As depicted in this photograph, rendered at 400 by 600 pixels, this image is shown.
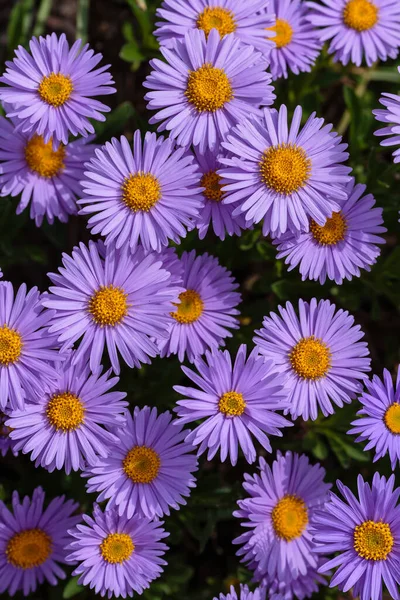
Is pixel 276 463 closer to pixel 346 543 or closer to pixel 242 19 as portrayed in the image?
pixel 346 543

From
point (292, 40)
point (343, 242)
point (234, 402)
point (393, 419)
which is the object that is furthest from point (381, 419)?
point (292, 40)

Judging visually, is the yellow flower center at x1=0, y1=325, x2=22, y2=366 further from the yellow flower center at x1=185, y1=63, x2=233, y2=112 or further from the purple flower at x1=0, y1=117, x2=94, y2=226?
the yellow flower center at x1=185, y1=63, x2=233, y2=112

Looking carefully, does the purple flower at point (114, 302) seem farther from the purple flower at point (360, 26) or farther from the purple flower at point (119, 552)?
the purple flower at point (360, 26)

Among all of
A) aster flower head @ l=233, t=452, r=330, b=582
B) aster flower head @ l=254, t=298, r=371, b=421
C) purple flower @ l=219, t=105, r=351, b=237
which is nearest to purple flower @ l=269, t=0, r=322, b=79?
purple flower @ l=219, t=105, r=351, b=237

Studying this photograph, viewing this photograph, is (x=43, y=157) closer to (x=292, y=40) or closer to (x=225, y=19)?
(x=225, y=19)

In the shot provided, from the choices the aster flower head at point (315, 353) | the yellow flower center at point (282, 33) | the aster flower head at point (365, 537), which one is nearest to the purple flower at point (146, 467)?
the aster flower head at point (315, 353)

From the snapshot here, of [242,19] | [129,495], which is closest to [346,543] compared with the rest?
[129,495]
